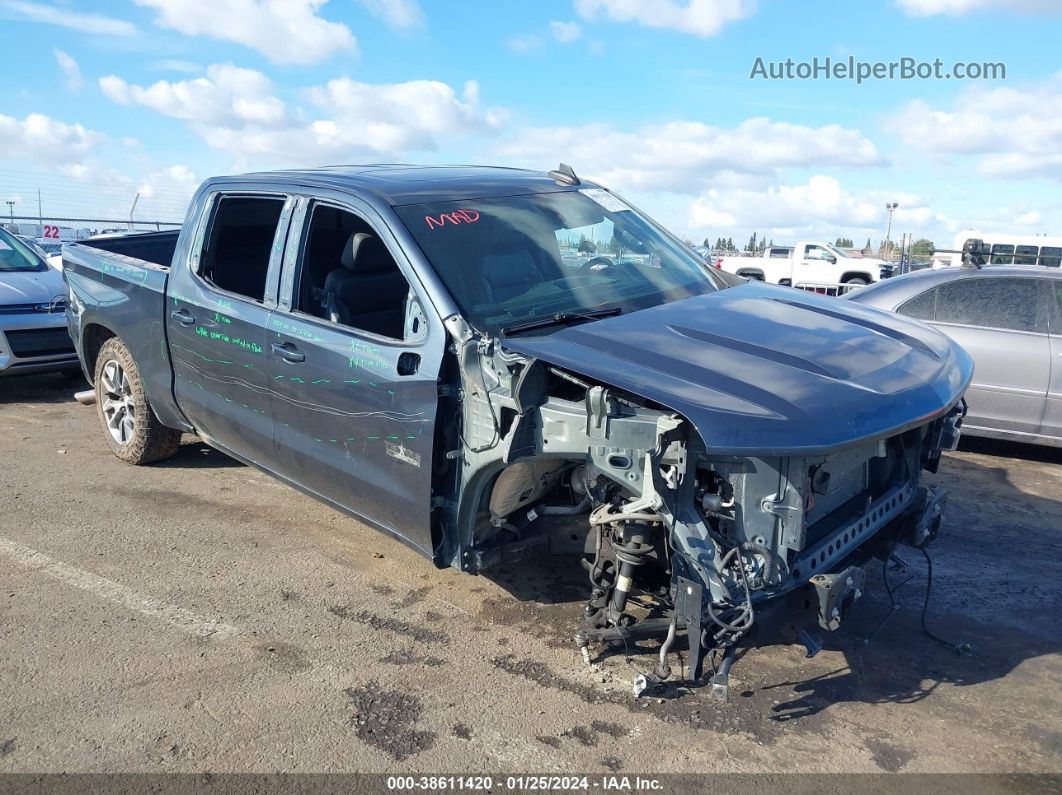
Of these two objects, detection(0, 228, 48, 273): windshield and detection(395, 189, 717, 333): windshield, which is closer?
detection(395, 189, 717, 333): windshield

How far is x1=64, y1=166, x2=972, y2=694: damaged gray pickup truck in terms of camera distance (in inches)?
116

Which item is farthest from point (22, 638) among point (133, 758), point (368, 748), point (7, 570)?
point (368, 748)

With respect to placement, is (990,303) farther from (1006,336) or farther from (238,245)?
(238,245)

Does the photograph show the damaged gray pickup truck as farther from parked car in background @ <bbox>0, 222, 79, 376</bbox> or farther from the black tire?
parked car in background @ <bbox>0, 222, 79, 376</bbox>

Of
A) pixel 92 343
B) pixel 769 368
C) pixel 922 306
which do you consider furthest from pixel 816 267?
pixel 769 368

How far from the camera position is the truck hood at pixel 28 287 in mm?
8219

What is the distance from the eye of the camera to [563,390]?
3219 mm

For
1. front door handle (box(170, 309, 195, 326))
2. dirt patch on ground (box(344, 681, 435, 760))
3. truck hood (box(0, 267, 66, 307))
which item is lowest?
dirt patch on ground (box(344, 681, 435, 760))

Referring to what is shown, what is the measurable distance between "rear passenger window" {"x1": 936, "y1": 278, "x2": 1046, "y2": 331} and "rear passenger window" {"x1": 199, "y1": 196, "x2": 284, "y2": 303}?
5.11 metres

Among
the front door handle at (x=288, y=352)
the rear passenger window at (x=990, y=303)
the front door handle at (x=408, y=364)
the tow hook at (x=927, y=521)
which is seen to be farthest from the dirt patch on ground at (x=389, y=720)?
the rear passenger window at (x=990, y=303)

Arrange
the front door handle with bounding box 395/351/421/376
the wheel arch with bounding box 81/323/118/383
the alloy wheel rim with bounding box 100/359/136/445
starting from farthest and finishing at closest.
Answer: the wheel arch with bounding box 81/323/118/383 < the alloy wheel rim with bounding box 100/359/136/445 < the front door handle with bounding box 395/351/421/376

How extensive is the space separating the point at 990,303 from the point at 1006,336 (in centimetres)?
31

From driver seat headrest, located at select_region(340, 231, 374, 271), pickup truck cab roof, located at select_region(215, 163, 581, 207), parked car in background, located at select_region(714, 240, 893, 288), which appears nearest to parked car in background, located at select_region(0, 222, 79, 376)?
pickup truck cab roof, located at select_region(215, 163, 581, 207)

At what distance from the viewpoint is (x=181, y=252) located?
5.13 metres
